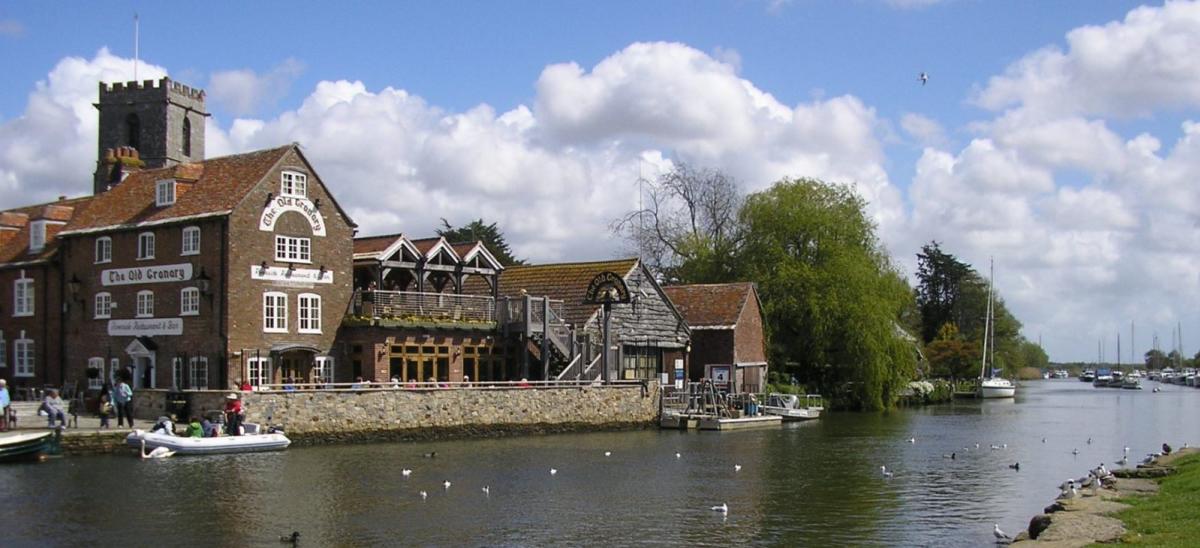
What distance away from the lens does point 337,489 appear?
28.6 meters

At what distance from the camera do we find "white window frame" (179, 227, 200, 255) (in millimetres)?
43750

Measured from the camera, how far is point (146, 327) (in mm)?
45031

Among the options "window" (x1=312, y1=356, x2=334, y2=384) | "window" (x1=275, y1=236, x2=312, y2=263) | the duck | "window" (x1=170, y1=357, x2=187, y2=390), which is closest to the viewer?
the duck

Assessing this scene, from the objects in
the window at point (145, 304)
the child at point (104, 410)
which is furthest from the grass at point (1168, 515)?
the window at point (145, 304)

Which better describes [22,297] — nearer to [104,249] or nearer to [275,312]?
[104,249]

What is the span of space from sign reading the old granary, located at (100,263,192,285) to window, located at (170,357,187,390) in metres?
2.97

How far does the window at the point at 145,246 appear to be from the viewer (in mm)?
45375

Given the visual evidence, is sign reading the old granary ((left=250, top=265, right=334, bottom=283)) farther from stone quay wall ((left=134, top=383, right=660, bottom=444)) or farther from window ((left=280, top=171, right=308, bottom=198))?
stone quay wall ((left=134, top=383, right=660, bottom=444))

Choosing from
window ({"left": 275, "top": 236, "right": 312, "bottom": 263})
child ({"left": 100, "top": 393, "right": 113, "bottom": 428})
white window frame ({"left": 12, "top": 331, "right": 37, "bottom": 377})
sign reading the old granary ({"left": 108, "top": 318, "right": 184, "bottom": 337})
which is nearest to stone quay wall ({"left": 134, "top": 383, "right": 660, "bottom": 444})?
child ({"left": 100, "top": 393, "right": 113, "bottom": 428})

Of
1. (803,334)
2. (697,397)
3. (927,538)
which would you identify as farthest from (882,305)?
(927,538)

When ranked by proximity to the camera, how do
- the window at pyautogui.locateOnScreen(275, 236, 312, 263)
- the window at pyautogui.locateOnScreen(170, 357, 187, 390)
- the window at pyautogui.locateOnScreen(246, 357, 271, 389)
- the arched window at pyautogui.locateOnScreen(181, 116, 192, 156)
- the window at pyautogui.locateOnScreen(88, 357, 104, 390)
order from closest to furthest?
1. the window at pyautogui.locateOnScreen(246, 357, 271, 389)
2. the window at pyautogui.locateOnScreen(170, 357, 187, 390)
3. the window at pyautogui.locateOnScreen(275, 236, 312, 263)
4. the window at pyautogui.locateOnScreen(88, 357, 104, 390)
5. the arched window at pyautogui.locateOnScreen(181, 116, 192, 156)

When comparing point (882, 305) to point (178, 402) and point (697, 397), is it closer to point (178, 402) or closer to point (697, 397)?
point (697, 397)

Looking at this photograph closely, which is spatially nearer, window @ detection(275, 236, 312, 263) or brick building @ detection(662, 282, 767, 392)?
window @ detection(275, 236, 312, 263)

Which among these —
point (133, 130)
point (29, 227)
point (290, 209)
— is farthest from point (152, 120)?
point (290, 209)
